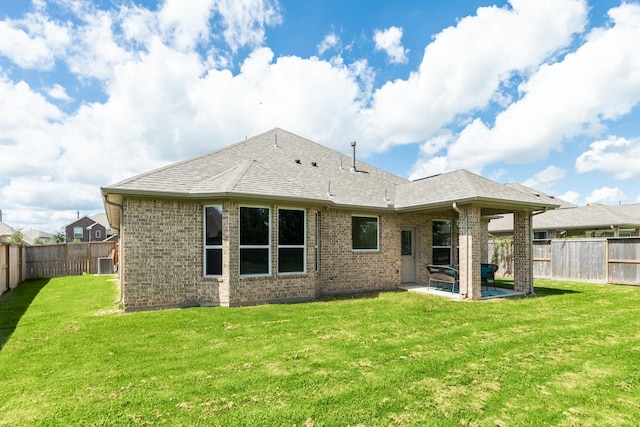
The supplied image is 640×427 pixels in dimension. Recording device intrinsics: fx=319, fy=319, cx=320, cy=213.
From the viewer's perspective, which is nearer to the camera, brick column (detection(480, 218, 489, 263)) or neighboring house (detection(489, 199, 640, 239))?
brick column (detection(480, 218, 489, 263))

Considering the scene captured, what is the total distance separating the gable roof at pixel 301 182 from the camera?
879 cm

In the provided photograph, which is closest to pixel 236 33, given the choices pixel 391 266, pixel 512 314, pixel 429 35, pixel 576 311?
pixel 429 35

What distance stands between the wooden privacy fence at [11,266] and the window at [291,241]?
416 inches

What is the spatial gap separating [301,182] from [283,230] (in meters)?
A: 2.75

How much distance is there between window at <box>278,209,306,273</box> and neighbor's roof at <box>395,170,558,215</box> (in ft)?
13.7

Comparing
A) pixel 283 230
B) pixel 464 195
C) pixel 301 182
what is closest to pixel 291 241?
pixel 283 230

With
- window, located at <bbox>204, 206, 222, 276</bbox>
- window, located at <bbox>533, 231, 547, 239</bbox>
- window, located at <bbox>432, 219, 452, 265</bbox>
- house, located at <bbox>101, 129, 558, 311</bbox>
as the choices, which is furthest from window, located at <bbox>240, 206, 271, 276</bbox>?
window, located at <bbox>533, 231, 547, 239</bbox>

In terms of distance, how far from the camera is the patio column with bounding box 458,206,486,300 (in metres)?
9.85

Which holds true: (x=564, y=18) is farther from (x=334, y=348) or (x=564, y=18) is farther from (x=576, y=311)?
(x=334, y=348)

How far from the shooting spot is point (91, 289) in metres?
12.5

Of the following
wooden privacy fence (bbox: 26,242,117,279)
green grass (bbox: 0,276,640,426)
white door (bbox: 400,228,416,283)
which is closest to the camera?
green grass (bbox: 0,276,640,426)

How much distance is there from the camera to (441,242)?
1327cm

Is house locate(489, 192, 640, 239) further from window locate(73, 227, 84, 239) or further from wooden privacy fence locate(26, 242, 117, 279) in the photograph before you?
window locate(73, 227, 84, 239)

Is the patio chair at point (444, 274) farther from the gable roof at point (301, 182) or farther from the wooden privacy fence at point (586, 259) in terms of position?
the wooden privacy fence at point (586, 259)
